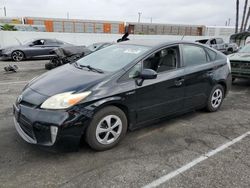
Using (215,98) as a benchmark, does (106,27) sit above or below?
above

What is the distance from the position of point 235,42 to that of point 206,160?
17623mm

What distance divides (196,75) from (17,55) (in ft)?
37.8

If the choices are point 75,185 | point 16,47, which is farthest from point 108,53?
point 16,47

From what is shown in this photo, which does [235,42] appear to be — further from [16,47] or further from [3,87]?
[3,87]

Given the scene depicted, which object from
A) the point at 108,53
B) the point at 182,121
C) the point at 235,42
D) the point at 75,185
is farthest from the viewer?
the point at 235,42

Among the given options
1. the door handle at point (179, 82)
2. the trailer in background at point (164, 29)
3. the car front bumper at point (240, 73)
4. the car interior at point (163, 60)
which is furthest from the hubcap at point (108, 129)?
the trailer in background at point (164, 29)

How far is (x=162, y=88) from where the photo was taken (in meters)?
3.64

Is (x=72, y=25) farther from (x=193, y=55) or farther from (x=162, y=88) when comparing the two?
(x=162, y=88)

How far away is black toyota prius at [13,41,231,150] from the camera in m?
2.83

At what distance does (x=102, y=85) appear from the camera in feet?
10.0

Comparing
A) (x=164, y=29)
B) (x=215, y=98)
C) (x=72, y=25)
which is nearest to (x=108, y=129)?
(x=215, y=98)

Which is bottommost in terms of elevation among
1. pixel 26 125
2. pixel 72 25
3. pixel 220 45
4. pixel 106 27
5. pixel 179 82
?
pixel 26 125

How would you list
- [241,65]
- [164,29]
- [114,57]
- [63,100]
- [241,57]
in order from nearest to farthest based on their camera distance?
[63,100] < [114,57] < [241,65] < [241,57] < [164,29]

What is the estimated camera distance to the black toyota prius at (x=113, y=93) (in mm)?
2834
